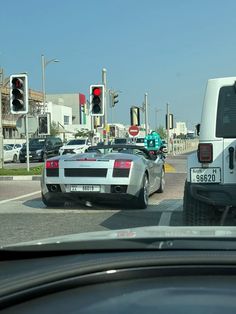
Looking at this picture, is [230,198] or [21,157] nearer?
[230,198]

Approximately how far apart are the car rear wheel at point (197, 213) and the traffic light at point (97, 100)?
41.7 feet

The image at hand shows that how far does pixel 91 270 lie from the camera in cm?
178

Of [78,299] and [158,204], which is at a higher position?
[78,299]

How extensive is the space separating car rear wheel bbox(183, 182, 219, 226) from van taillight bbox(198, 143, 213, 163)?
394 millimetres

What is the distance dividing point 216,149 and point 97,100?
1305cm

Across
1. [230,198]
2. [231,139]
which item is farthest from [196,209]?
[231,139]

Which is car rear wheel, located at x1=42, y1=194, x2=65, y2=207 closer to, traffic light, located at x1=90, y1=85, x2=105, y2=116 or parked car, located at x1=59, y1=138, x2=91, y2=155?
traffic light, located at x1=90, y1=85, x2=105, y2=116

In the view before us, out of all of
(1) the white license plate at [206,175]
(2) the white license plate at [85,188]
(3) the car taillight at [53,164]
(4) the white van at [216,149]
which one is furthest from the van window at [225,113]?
(3) the car taillight at [53,164]

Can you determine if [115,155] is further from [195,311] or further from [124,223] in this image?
[195,311]

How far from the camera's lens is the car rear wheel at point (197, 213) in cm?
708

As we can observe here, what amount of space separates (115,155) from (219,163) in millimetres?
4046

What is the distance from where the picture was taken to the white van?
686 centimetres

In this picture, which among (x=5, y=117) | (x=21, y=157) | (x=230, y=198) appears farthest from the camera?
(x=5, y=117)

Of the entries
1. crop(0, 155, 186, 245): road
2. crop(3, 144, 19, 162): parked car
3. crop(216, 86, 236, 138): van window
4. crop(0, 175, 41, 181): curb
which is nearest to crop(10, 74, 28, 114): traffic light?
crop(0, 175, 41, 181): curb
